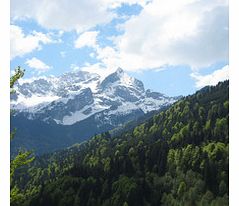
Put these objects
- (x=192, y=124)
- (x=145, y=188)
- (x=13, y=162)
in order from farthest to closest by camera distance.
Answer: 1. (x=192, y=124)
2. (x=145, y=188)
3. (x=13, y=162)

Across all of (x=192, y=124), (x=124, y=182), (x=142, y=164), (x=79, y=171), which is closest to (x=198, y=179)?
(x=124, y=182)

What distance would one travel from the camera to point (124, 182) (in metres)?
120

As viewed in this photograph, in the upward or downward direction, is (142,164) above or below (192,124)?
below

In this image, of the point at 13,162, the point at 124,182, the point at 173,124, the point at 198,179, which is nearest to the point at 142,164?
the point at 124,182

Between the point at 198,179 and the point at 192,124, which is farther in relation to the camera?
the point at 192,124

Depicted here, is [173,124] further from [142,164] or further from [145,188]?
[145,188]

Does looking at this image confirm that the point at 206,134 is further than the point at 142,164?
Yes

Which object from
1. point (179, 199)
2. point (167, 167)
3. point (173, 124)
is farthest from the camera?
point (173, 124)
